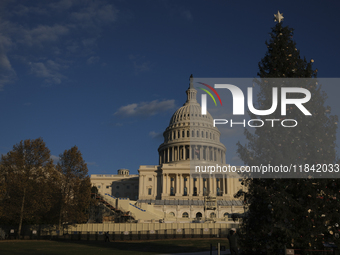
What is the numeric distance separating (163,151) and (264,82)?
5205 inches

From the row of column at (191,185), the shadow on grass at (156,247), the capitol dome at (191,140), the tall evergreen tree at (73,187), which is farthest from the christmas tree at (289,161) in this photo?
the capitol dome at (191,140)

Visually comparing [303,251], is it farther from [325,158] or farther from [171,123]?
[171,123]

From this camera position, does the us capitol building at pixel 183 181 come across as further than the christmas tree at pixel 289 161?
Yes

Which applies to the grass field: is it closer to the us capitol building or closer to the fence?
the fence

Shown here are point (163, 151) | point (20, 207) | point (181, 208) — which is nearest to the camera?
point (20, 207)

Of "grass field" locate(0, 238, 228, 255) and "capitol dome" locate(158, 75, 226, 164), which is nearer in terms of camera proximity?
"grass field" locate(0, 238, 228, 255)

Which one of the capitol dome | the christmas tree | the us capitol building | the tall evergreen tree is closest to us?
the christmas tree

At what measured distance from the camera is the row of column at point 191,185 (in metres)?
125

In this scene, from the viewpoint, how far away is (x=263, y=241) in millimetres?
19328

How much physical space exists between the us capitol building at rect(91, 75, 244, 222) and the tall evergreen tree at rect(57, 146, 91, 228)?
25.0 metres

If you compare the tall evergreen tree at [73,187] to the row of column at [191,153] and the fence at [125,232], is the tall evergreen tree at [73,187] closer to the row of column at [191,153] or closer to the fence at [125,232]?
the fence at [125,232]

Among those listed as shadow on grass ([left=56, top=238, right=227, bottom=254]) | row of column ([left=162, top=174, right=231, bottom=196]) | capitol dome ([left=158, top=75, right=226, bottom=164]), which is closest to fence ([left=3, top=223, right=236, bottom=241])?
shadow on grass ([left=56, top=238, right=227, bottom=254])

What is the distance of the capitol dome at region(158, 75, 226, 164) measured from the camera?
145 m

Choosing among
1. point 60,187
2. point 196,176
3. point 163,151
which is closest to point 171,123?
point 163,151
